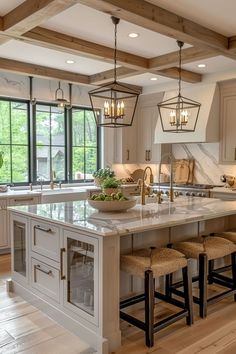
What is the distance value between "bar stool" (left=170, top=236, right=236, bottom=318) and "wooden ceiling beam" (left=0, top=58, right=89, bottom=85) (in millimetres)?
3448

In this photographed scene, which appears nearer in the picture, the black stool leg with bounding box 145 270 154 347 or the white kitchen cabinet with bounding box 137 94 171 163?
the black stool leg with bounding box 145 270 154 347

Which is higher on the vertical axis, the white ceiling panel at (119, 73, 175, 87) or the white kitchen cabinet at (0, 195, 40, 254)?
the white ceiling panel at (119, 73, 175, 87)

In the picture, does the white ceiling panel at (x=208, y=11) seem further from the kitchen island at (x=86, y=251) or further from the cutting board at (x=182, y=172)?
the cutting board at (x=182, y=172)

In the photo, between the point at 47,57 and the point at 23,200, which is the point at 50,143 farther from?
the point at 47,57

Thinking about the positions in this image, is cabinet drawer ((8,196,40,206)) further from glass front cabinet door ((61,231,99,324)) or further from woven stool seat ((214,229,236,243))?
woven stool seat ((214,229,236,243))

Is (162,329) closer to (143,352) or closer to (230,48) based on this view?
(143,352)

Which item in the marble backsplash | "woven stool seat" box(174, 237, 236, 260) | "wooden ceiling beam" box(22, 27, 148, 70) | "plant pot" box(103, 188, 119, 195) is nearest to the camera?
"woven stool seat" box(174, 237, 236, 260)

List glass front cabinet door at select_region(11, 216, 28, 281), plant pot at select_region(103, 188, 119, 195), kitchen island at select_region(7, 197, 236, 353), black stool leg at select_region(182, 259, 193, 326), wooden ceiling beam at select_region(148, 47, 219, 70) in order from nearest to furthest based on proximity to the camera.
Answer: kitchen island at select_region(7, 197, 236, 353)
black stool leg at select_region(182, 259, 193, 326)
glass front cabinet door at select_region(11, 216, 28, 281)
plant pot at select_region(103, 188, 119, 195)
wooden ceiling beam at select_region(148, 47, 219, 70)

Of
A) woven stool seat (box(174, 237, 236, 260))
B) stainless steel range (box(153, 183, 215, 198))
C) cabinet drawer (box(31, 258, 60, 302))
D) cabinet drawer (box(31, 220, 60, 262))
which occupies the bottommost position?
cabinet drawer (box(31, 258, 60, 302))

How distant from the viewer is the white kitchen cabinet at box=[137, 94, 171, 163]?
673 cm

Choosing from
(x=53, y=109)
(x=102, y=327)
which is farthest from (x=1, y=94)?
(x=102, y=327)

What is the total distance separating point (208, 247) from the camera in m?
3.19

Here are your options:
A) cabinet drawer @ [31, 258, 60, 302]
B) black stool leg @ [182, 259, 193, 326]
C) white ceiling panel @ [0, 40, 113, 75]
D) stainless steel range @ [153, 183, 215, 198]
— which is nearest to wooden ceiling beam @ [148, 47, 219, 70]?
white ceiling panel @ [0, 40, 113, 75]

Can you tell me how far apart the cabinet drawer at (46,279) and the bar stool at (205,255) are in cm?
109
